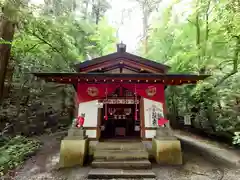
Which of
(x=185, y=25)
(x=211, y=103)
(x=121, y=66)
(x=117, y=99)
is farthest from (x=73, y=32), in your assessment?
(x=211, y=103)

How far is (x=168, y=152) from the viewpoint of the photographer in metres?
5.77

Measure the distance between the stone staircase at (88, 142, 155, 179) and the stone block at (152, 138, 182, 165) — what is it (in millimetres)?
480

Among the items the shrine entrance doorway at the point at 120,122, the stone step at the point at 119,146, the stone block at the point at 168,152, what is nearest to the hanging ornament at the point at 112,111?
the shrine entrance doorway at the point at 120,122

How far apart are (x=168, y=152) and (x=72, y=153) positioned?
3.41 m

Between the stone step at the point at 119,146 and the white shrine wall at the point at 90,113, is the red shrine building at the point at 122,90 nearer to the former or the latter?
the white shrine wall at the point at 90,113

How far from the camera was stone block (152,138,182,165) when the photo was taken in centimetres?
573

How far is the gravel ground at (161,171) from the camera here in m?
4.84

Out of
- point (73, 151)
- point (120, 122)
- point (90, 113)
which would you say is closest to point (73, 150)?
Result: point (73, 151)

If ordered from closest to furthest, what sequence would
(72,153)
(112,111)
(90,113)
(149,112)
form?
1. (72,153)
2. (90,113)
3. (149,112)
4. (112,111)

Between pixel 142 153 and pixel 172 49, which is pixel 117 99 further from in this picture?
pixel 172 49

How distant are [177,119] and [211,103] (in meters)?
4.05

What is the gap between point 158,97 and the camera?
23.7ft

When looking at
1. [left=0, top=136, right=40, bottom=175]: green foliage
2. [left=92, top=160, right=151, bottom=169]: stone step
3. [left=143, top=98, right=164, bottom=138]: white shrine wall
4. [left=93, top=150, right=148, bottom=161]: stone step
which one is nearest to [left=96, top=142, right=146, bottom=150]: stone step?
[left=93, top=150, right=148, bottom=161]: stone step

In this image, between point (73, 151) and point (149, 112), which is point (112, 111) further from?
point (73, 151)
